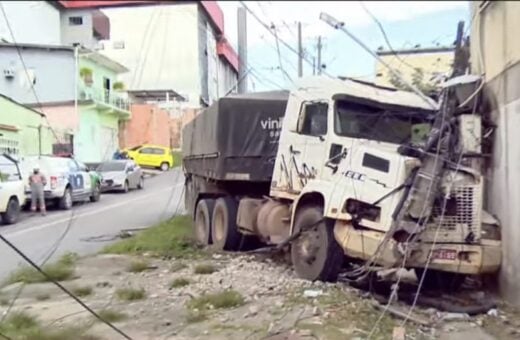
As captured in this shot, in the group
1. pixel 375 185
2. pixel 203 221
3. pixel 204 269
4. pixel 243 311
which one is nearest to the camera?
pixel 243 311

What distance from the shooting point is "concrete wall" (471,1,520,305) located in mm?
8352

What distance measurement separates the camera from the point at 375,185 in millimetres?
8688

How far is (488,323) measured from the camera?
25.7 ft

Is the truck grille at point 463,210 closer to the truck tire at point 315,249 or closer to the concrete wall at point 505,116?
the concrete wall at point 505,116

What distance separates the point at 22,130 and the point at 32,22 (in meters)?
1.90

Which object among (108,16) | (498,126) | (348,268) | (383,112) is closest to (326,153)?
(383,112)

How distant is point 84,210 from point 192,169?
9.63 ft

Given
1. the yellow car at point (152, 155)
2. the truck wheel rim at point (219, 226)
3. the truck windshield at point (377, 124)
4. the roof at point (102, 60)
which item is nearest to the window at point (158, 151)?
the yellow car at point (152, 155)

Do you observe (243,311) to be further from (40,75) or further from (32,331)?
(40,75)

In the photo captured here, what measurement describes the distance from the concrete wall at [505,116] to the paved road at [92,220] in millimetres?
6685

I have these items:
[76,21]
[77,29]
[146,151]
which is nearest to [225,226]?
[146,151]

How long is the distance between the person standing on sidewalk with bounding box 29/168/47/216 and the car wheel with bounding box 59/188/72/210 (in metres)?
0.33

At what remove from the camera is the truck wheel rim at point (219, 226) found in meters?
13.8

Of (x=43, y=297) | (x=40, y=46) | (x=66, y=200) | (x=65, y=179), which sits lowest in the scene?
(x=43, y=297)
